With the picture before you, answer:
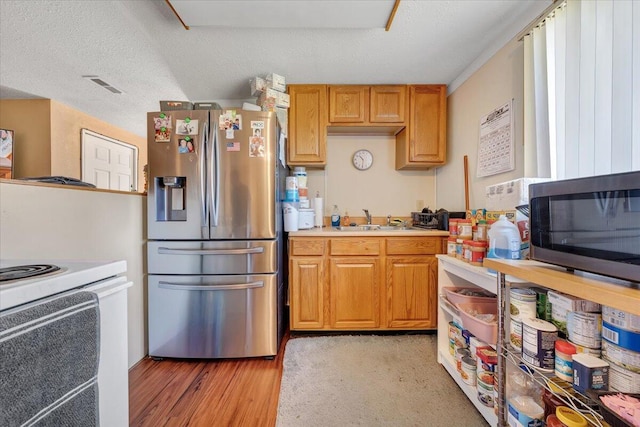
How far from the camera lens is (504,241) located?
3.89ft

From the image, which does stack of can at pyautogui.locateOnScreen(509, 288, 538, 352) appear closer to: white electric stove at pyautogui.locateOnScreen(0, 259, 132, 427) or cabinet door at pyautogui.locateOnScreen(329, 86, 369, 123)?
white electric stove at pyautogui.locateOnScreen(0, 259, 132, 427)

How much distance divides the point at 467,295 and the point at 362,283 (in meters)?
0.79

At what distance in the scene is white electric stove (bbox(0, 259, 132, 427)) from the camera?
537 millimetres

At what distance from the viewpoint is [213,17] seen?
1.54 m

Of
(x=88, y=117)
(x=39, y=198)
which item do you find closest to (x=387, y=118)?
(x=39, y=198)

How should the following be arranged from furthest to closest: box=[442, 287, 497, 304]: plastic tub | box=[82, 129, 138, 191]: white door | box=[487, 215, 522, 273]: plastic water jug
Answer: box=[82, 129, 138, 191]: white door < box=[442, 287, 497, 304]: plastic tub < box=[487, 215, 522, 273]: plastic water jug

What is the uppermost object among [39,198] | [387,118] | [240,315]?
[387,118]

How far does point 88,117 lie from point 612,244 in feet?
17.5

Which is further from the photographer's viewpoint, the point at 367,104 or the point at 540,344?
the point at 367,104

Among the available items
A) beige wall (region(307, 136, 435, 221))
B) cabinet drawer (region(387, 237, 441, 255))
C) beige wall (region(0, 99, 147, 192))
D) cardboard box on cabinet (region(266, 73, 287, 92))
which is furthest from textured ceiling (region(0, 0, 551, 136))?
cabinet drawer (region(387, 237, 441, 255))

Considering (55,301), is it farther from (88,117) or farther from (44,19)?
(88,117)

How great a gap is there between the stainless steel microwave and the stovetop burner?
1458 millimetres

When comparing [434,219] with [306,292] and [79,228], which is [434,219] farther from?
[79,228]

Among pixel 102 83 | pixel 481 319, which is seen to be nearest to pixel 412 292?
pixel 481 319
